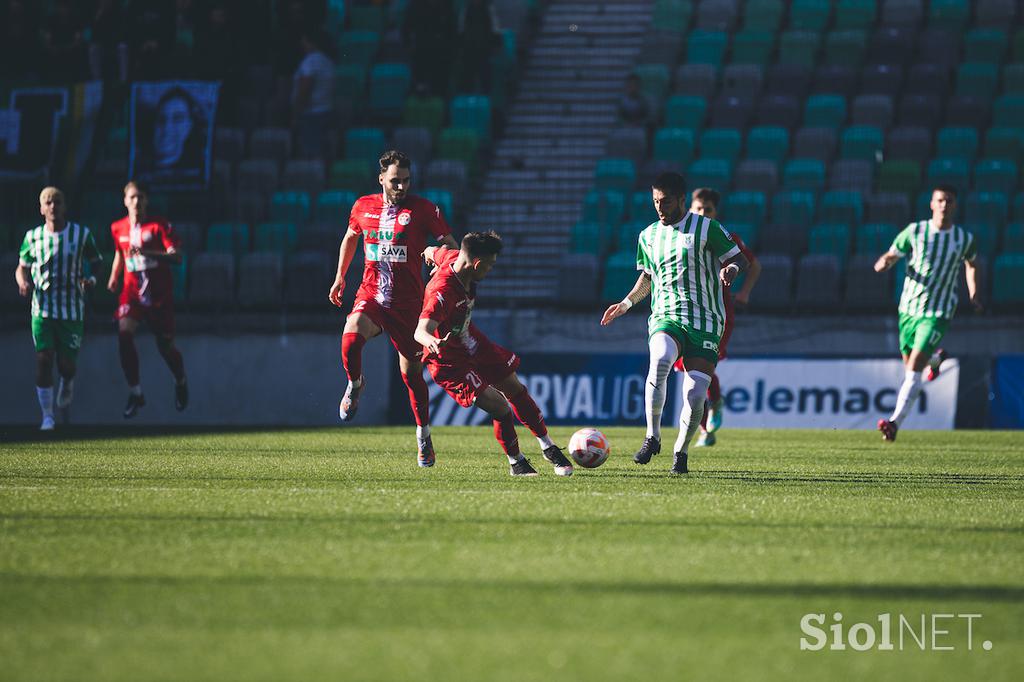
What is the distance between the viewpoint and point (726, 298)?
1114 centimetres

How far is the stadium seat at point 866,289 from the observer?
16031mm

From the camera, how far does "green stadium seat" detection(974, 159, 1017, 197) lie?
17031 mm

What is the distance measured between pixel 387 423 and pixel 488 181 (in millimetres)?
5053

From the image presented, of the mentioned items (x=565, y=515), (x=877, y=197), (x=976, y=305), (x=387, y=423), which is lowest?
(x=387, y=423)

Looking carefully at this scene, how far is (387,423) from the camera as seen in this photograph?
52.9ft

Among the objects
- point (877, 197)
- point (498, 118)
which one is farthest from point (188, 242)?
point (877, 197)

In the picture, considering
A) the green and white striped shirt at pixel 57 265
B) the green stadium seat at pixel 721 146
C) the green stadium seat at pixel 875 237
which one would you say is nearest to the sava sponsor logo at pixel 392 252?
the green and white striped shirt at pixel 57 265

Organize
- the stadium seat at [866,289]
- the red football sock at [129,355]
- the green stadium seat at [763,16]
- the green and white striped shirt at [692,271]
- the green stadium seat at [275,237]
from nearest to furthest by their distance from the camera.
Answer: the green and white striped shirt at [692,271] < the red football sock at [129,355] < the stadium seat at [866,289] < the green stadium seat at [275,237] < the green stadium seat at [763,16]

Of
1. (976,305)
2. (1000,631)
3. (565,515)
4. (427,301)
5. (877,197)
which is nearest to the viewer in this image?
(1000,631)

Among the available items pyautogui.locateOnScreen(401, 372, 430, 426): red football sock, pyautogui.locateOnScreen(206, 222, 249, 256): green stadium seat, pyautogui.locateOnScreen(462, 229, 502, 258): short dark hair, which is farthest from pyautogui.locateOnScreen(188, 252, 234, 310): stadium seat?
pyautogui.locateOnScreen(462, 229, 502, 258): short dark hair

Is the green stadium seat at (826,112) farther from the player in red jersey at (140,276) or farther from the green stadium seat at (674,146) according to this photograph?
the player in red jersey at (140,276)

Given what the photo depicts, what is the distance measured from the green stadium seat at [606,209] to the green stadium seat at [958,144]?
4375 mm

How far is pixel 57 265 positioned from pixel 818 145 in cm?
1013

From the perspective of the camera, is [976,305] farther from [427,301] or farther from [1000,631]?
[1000,631]
